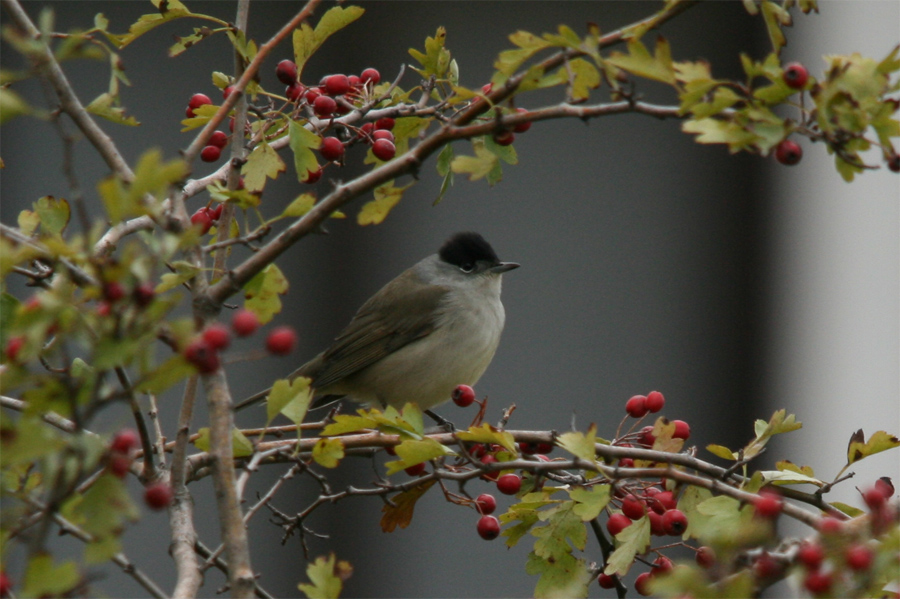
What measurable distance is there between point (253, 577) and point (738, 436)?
6166 millimetres

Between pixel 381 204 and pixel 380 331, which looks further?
pixel 380 331

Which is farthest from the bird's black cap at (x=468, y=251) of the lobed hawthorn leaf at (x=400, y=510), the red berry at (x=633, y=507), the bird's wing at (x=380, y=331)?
the red berry at (x=633, y=507)

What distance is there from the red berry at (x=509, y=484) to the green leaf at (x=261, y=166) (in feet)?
2.77

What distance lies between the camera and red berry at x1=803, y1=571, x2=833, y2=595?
4.01 ft

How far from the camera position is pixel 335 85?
2668mm

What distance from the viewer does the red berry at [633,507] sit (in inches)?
90.4

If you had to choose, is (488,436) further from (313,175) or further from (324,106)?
(324,106)

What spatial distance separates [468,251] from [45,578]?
3.68 m

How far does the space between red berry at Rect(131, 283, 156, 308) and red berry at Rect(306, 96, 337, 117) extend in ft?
4.65

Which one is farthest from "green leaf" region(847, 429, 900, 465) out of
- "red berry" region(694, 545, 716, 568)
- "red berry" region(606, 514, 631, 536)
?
"red berry" region(606, 514, 631, 536)

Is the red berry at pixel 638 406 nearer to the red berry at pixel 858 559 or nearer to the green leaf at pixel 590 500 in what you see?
the green leaf at pixel 590 500

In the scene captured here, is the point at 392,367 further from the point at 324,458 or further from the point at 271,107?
the point at 324,458

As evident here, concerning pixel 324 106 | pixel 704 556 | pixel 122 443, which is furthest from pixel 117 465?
pixel 324 106

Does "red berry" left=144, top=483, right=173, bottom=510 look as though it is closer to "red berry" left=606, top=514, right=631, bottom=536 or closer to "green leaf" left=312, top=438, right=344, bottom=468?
"green leaf" left=312, top=438, right=344, bottom=468
